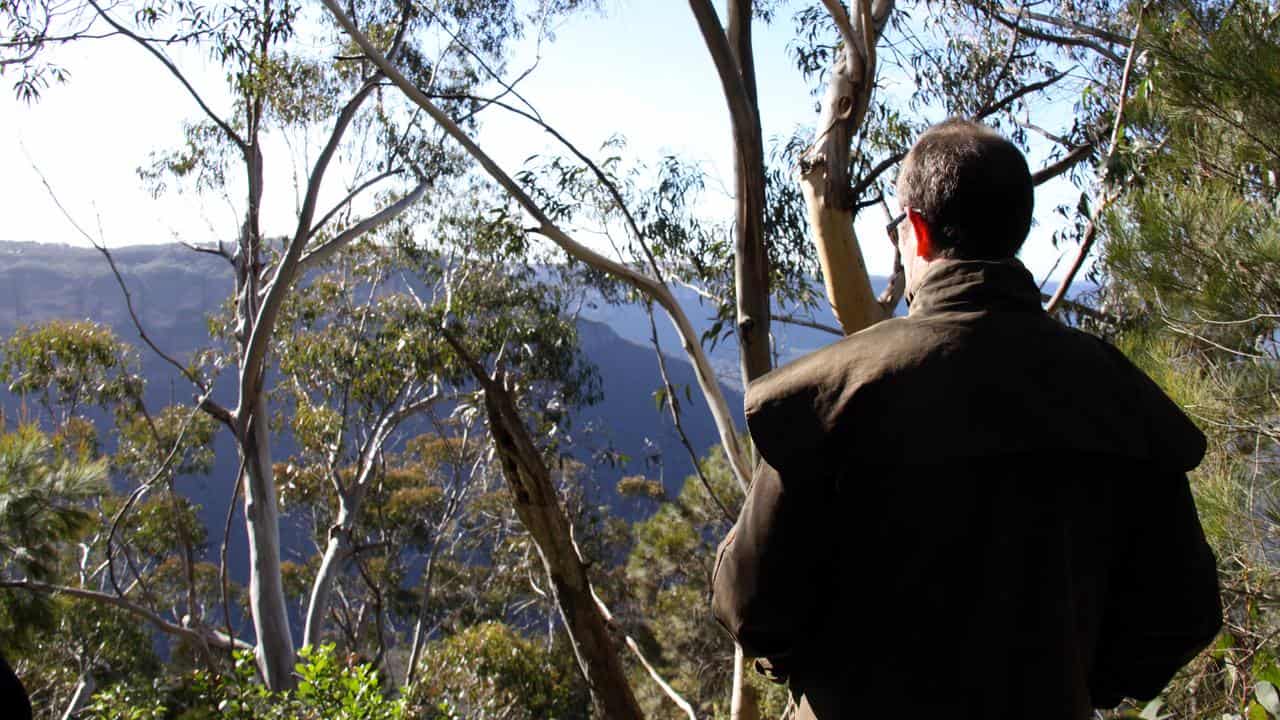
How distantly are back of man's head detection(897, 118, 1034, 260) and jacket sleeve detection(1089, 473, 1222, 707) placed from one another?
263 mm

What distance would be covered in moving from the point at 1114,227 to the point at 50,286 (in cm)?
5296

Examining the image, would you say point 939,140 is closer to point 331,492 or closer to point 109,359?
point 109,359

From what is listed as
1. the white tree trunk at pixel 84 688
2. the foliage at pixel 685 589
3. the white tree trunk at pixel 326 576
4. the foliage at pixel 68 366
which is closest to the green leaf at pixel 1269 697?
the white tree trunk at pixel 326 576

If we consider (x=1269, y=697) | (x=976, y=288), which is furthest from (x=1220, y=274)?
(x=976, y=288)

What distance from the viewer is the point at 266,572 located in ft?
30.3

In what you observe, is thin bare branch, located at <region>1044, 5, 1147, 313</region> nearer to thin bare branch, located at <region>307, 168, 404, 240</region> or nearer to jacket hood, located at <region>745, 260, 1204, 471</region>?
jacket hood, located at <region>745, 260, 1204, 471</region>

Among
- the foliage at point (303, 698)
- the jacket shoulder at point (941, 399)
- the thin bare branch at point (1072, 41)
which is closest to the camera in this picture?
the jacket shoulder at point (941, 399)

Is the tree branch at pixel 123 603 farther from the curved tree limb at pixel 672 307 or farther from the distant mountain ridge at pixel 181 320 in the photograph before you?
the distant mountain ridge at pixel 181 320

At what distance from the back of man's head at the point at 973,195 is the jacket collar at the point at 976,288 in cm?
2

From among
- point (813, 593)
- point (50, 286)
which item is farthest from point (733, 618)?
point (50, 286)

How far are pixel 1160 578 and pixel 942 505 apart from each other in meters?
0.27

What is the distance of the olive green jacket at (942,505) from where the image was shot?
93 cm

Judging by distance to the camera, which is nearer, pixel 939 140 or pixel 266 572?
pixel 939 140

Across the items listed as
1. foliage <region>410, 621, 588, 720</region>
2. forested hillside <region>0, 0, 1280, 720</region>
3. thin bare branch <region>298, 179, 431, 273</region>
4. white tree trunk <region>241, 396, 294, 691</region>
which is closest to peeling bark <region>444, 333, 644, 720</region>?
forested hillside <region>0, 0, 1280, 720</region>
